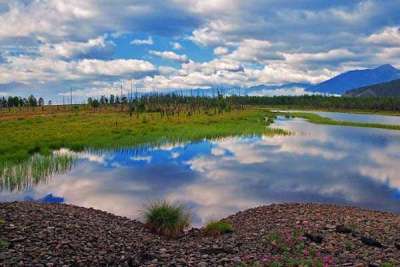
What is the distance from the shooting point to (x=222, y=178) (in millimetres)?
38000

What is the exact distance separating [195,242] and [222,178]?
67.7 ft

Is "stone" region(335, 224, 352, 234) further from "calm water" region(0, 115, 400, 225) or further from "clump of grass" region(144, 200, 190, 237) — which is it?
"calm water" region(0, 115, 400, 225)

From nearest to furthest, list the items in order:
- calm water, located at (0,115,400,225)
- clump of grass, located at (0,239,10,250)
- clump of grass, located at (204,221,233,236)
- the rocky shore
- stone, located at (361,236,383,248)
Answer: clump of grass, located at (0,239,10,250) → the rocky shore → stone, located at (361,236,383,248) → clump of grass, located at (204,221,233,236) → calm water, located at (0,115,400,225)

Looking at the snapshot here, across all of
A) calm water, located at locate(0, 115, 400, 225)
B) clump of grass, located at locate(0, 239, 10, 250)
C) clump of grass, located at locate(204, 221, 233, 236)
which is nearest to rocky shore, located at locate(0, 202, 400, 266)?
clump of grass, located at locate(0, 239, 10, 250)

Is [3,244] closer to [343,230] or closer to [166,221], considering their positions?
[166,221]

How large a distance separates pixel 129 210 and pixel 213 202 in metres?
6.07

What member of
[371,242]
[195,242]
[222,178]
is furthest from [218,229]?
[222,178]

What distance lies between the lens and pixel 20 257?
12.6 m

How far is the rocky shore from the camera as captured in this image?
1352cm

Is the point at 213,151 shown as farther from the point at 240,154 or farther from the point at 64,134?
the point at 64,134

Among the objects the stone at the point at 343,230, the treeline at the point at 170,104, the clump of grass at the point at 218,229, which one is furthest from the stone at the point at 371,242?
the treeline at the point at 170,104

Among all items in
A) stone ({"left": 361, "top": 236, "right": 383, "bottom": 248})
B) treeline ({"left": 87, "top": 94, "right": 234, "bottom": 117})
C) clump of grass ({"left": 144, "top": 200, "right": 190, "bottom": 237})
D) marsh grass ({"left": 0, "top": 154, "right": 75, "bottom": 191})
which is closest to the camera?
stone ({"left": 361, "top": 236, "right": 383, "bottom": 248})

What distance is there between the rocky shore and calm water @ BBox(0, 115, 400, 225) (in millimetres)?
5709

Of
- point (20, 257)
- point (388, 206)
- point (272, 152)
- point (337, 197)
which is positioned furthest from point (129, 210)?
point (272, 152)
